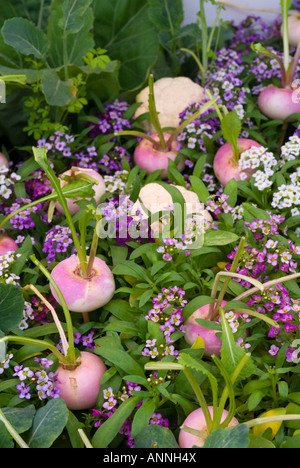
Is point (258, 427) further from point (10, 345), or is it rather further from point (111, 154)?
point (111, 154)

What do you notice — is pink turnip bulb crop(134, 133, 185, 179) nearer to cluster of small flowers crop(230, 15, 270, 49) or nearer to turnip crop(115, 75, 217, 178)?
turnip crop(115, 75, 217, 178)

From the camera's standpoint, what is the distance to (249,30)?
158cm

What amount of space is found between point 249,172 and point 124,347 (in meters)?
0.45

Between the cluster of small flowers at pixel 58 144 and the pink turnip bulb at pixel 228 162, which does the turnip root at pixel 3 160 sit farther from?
the pink turnip bulb at pixel 228 162

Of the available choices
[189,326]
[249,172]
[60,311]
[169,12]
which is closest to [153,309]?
[189,326]

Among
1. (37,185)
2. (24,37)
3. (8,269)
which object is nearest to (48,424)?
(8,269)

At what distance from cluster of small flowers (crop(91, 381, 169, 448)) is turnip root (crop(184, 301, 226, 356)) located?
0.12 m

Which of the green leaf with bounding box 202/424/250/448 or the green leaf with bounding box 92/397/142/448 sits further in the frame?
the green leaf with bounding box 92/397/142/448

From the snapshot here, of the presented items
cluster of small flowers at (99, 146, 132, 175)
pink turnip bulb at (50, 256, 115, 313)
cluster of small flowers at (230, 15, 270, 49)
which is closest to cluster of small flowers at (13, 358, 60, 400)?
pink turnip bulb at (50, 256, 115, 313)

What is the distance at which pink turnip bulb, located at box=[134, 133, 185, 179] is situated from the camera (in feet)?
4.04

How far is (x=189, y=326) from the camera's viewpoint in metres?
0.93

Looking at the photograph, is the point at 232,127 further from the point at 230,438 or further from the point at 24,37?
the point at 230,438

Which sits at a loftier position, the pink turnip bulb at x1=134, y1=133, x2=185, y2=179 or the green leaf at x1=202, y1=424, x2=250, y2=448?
the pink turnip bulb at x1=134, y1=133, x2=185, y2=179

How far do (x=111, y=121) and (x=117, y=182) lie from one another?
214 millimetres
